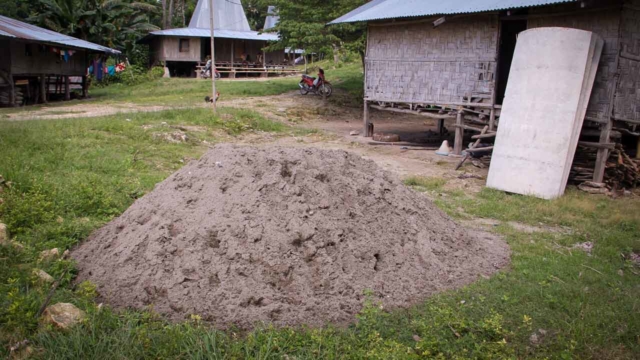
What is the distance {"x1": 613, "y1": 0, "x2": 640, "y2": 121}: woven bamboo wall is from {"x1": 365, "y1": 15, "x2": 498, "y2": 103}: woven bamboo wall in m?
2.98

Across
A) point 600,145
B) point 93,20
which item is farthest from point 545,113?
point 93,20

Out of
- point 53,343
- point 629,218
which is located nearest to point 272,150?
point 53,343

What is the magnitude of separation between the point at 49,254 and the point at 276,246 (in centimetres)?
217

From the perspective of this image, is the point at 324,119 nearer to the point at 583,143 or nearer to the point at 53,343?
the point at 583,143

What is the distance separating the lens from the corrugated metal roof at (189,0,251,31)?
32594 mm

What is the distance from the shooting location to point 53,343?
3.66 metres

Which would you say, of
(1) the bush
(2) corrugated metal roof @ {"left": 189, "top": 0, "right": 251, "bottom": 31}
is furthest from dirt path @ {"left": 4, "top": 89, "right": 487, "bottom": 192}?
(2) corrugated metal roof @ {"left": 189, "top": 0, "right": 251, "bottom": 31}

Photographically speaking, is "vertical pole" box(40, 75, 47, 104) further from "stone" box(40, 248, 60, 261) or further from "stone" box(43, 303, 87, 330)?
"stone" box(43, 303, 87, 330)

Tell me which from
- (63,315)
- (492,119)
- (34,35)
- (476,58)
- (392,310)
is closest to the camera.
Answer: (63,315)

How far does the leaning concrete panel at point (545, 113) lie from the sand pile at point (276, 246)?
11.1 feet

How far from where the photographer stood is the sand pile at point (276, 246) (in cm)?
430

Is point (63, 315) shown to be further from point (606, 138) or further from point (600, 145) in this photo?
point (606, 138)

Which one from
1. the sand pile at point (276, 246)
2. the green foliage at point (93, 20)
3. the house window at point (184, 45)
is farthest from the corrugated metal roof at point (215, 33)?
the sand pile at point (276, 246)

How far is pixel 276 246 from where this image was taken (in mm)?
4609
